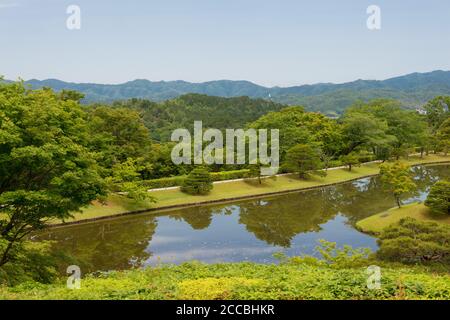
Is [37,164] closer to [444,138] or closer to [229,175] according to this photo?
[229,175]

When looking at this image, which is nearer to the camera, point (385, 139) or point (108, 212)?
point (108, 212)

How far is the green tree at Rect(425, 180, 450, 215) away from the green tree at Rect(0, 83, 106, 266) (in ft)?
52.1

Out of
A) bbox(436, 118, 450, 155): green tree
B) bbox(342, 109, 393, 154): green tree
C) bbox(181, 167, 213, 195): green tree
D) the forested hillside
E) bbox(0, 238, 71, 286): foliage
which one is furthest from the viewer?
the forested hillside

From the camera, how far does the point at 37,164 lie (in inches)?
463

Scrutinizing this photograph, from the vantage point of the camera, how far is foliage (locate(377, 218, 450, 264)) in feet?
46.1

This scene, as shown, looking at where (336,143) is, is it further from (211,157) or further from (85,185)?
(85,185)

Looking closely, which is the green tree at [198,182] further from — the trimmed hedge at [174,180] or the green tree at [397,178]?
the green tree at [397,178]

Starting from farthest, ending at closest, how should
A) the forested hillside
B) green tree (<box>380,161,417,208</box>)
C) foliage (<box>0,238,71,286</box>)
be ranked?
the forested hillside, green tree (<box>380,161,417,208</box>), foliage (<box>0,238,71,286</box>)

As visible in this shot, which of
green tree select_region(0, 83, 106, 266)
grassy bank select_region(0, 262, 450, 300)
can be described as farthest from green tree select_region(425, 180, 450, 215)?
green tree select_region(0, 83, 106, 266)

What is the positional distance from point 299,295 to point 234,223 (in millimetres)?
18316

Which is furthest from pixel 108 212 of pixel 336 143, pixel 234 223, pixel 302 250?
pixel 336 143

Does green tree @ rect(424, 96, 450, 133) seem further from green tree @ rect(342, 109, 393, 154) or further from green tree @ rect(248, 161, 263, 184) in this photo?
green tree @ rect(248, 161, 263, 184)
